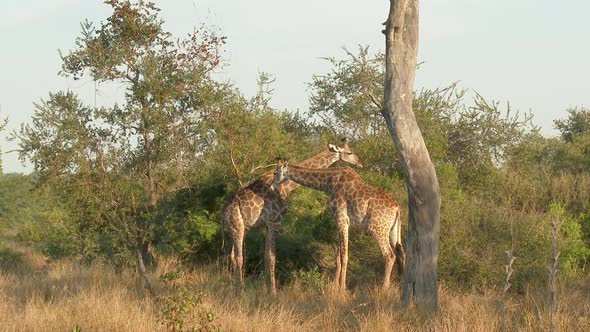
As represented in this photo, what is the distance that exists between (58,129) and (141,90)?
4.99ft

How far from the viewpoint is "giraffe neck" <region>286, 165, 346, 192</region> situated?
1092cm

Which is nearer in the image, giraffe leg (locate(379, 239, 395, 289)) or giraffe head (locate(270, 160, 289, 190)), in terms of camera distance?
giraffe leg (locate(379, 239, 395, 289))

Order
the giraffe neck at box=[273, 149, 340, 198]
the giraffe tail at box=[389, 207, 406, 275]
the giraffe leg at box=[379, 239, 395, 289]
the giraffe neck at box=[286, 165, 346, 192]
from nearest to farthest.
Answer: the giraffe leg at box=[379, 239, 395, 289], the giraffe tail at box=[389, 207, 406, 275], the giraffe neck at box=[286, 165, 346, 192], the giraffe neck at box=[273, 149, 340, 198]

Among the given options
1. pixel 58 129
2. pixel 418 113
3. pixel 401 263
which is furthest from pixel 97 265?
pixel 418 113

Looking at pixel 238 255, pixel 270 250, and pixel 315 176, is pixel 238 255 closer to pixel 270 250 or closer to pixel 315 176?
pixel 270 250

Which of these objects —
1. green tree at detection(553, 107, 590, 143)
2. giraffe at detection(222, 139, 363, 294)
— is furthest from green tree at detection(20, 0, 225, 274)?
green tree at detection(553, 107, 590, 143)

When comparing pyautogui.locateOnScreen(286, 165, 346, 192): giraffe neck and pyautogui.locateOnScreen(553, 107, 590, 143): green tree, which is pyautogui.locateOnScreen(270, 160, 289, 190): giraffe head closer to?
pyautogui.locateOnScreen(286, 165, 346, 192): giraffe neck

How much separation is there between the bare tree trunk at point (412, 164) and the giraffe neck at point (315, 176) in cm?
241

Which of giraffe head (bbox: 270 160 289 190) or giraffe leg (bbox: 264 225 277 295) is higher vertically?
giraffe head (bbox: 270 160 289 190)

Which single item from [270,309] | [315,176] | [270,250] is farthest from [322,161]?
[270,309]

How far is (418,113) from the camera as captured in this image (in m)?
14.9

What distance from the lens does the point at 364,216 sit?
1050cm

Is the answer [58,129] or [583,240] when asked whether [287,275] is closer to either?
[58,129]

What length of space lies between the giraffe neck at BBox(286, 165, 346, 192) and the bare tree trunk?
7.91ft
